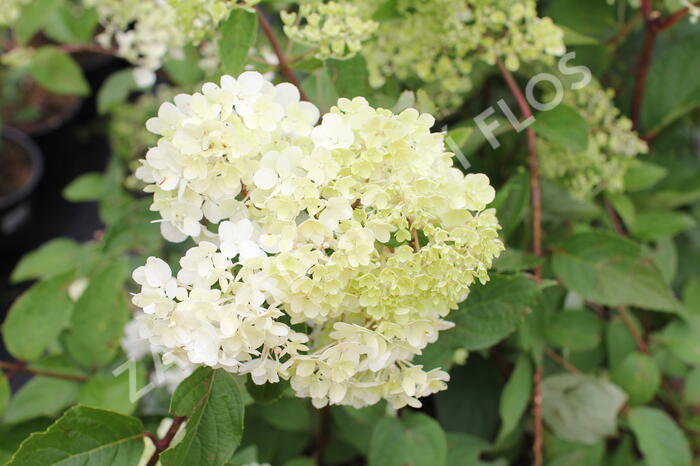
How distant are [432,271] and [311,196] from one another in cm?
12

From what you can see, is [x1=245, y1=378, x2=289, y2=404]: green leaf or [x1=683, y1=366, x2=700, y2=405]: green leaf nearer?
[x1=245, y1=378, x2=289, y2=404]: green leaf

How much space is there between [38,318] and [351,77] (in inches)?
22.4

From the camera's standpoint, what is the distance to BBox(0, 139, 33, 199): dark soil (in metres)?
2.22

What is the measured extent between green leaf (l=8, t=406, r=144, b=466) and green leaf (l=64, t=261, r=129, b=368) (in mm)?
279

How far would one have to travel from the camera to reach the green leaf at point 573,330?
106 cm

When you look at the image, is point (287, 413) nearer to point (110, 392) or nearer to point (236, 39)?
point (110, 392)

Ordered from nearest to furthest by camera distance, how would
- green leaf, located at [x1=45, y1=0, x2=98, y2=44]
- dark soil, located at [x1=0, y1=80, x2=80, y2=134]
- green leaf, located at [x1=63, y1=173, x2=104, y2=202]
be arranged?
green leaf, located at [x1=45, y1=0, x2=98, y2=44] < green leaf, located at [x1=63, y1=173, x2=104, y2=202] < dark soil, located at [x1=0, y1=80, x2=80, y2=134]

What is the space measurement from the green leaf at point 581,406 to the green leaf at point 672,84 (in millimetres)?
502

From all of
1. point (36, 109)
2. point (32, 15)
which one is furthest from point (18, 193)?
point (32, 15)

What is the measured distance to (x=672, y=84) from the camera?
1.23m

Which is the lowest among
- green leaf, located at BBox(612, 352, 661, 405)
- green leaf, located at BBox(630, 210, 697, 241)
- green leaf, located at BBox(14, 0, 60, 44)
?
green leaf, located at BBox(612, 352, 661, 405)

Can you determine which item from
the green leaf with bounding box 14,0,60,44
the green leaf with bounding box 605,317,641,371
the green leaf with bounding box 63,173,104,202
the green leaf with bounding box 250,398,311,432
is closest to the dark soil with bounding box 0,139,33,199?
the green leaf with bounding box 63,173,104,202

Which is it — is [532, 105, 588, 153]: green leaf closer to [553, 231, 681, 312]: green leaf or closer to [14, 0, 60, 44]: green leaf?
[553, 231, 681, 312]: green leaf

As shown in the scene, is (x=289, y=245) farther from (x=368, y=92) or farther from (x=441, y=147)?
(x=368, y=92)
